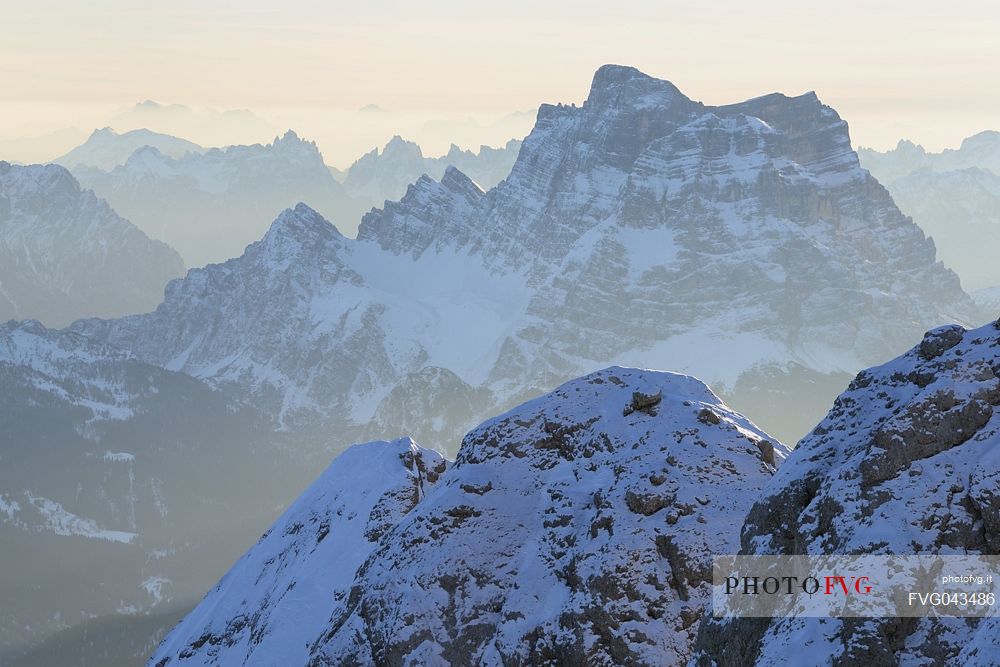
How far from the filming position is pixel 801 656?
38000 mm

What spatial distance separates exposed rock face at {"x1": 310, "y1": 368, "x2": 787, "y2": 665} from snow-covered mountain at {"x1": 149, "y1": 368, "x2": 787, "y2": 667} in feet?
0.23

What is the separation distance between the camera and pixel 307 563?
94125mm

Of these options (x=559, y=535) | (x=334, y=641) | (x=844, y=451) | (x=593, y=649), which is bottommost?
(x=334, y=641)

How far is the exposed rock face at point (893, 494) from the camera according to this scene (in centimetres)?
3731

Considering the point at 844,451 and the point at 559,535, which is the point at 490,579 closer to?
the point at 559,535

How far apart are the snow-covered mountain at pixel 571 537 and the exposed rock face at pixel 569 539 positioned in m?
0.07

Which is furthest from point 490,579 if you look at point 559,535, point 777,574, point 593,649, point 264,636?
point 264,636

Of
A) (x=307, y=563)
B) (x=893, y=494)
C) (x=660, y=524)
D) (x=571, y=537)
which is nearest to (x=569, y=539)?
(x=571, y=537)

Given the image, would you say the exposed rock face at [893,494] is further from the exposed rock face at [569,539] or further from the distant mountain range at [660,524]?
the exposed rock face at [569,539]

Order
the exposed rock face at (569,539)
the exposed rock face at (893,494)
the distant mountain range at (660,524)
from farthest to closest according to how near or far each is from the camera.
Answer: the exposed rock face at (569,539) < the distant mountain range at (660,524) < the exposed rock face at (893,494)

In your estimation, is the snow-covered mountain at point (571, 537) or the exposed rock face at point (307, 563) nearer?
the snow-covered mountain at point (571, 537)

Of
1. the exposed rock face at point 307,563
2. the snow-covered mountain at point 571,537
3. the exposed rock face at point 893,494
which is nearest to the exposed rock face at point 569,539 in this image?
the snow-covered mountain at point 571,537

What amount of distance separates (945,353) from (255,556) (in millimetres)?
76837

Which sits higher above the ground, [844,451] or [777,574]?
[844,451]
